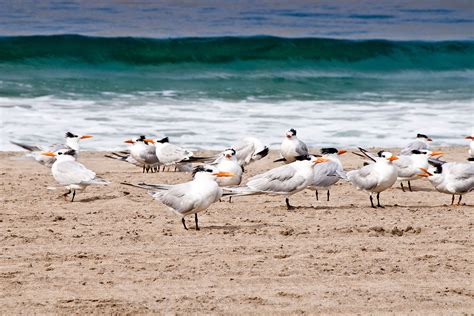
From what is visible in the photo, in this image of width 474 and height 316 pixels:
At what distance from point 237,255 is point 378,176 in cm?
237

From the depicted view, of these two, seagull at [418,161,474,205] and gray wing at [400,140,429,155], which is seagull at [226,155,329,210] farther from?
gray wing at [400,140,429,155]

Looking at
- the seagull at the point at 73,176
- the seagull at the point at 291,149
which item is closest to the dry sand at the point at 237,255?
the seagull at the point at 73,176

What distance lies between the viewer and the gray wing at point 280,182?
27.3 ft

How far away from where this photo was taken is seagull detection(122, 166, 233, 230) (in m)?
7.31

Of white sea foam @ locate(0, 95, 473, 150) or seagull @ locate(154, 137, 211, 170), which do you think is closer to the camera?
seagull @ locate(154, 137, 211, 170)

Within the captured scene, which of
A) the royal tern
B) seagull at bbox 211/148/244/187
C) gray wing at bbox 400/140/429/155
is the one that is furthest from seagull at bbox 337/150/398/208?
the royal tern

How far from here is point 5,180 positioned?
9.68 meters

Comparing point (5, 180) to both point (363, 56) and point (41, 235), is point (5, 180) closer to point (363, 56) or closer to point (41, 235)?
point (41, 235)

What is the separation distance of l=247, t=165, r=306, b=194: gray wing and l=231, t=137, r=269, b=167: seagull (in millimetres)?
2102

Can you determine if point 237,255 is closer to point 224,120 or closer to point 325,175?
point 325,175

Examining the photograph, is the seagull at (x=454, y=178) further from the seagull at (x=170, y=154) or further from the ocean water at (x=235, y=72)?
the ocean water at (x=235, y=72)

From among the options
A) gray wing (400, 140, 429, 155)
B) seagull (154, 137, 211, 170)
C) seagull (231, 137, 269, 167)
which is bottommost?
seagull (154, 137, 211, 170)

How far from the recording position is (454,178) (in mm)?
8602

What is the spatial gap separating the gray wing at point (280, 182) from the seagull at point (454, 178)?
1289 millimetres
